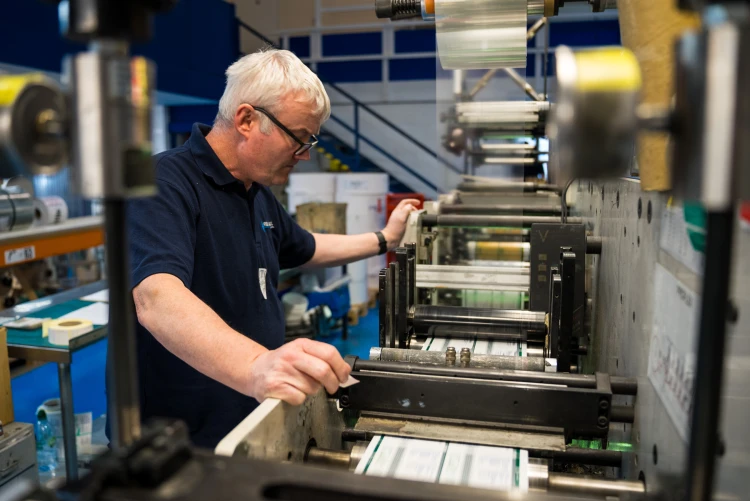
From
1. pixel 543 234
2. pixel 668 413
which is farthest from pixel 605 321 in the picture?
pixel 668 413

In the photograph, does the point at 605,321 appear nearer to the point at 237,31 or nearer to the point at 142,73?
the point at 142,73

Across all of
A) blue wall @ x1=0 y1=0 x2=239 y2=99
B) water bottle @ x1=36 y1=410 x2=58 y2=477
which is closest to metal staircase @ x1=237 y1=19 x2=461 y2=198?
blue wall @ x1=0 y1=0 x2=239 y2=99

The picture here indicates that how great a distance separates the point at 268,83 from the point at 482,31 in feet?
1.89

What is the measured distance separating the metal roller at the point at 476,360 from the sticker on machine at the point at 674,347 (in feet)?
0.85

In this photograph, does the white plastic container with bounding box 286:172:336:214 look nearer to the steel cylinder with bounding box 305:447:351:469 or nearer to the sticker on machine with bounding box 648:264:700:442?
the steel cylinder with bounding box 305:447:351:469

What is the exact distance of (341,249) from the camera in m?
2.11

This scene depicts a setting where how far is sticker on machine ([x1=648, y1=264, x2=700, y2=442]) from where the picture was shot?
2.16ft

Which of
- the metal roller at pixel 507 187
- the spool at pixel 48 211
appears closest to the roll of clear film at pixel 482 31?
the metal roller at pixel 507 187

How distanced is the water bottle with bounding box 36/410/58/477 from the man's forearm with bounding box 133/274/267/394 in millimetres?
1948

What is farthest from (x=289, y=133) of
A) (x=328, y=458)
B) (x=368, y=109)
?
(x=368, y=109)

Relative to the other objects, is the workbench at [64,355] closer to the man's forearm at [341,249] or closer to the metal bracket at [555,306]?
the man's forearm at [341,249]

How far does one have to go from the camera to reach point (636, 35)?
0.74m

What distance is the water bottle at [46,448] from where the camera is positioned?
2.62 m

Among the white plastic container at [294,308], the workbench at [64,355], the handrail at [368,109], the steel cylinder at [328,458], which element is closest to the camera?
the steel cylinder at [328,458]
